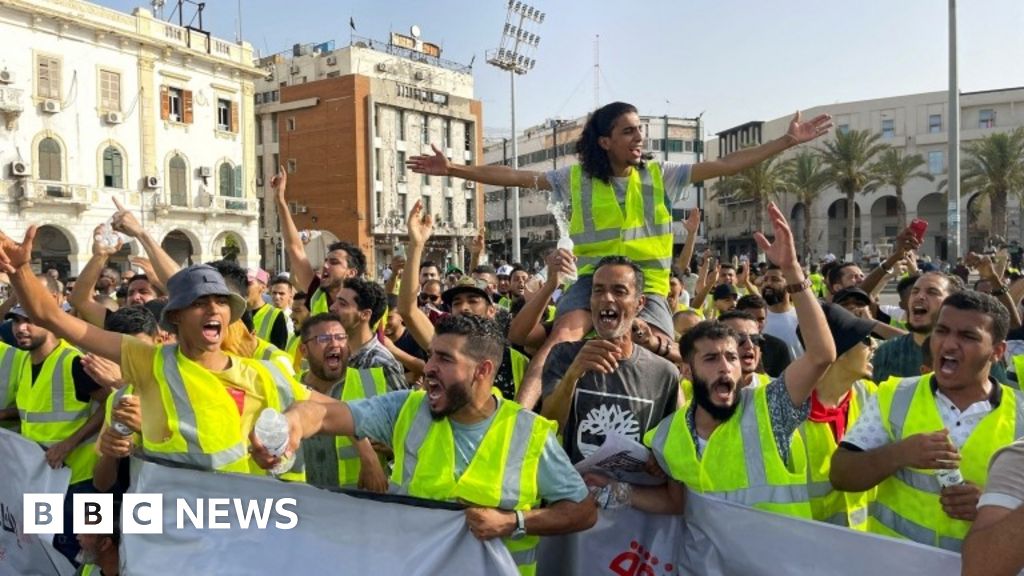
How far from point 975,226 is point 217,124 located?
47.2 meters

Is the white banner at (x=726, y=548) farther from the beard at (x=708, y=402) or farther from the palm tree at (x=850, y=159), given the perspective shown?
the palm tree at (x=850, y=159)

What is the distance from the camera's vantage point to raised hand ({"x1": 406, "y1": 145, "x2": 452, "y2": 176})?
191 inches

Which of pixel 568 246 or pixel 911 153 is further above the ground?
pixel 911 153

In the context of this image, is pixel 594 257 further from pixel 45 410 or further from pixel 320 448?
pixel 45 410

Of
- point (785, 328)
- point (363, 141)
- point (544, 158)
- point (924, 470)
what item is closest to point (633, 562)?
point (924, 470)

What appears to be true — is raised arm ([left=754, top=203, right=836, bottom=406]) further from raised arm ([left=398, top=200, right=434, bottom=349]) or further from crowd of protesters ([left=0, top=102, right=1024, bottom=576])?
raised arm ([left=398, top=200, right=434, bottom=349])

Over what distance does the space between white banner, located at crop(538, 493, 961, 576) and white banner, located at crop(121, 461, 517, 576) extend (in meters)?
0.65

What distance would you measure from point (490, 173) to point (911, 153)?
62.9 meters

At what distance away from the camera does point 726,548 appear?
129 inches

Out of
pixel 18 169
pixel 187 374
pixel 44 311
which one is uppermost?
pixel 18 169

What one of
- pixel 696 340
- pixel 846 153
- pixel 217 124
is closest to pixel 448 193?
pixel 217 124

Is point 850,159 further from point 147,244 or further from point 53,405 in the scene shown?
point 53,405

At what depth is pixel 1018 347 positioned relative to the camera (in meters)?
5.52

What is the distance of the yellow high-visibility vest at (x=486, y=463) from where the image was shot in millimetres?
3121
